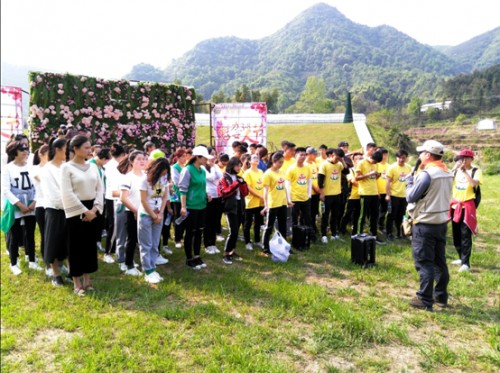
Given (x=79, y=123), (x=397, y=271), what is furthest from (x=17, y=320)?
(x=79, y=123)

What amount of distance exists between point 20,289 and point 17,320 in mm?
978

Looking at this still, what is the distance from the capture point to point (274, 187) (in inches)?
235

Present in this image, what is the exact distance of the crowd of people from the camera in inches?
165

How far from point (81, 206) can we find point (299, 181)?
3.77 meters

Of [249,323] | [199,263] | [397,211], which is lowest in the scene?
[249,323]

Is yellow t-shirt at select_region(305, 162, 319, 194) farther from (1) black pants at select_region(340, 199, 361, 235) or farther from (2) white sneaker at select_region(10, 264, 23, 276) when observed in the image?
(2) white sneaker at select_region(10, 264, 23, 276)

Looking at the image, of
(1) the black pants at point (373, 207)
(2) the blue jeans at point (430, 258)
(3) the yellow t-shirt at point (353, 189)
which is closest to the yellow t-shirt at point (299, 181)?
(3) the yellow t-shirt at point (353, 189)

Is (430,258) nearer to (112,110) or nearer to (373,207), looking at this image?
(373,207)

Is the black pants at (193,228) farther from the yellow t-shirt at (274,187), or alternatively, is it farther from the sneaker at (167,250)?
the yellow t-shirt at (274,187)

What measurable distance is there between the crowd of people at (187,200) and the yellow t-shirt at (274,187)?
2cm

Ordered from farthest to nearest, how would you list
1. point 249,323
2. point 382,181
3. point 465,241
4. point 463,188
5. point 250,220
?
point 382,181 → point 250,220 → point 463,188 → point 465,241 → point 249,323

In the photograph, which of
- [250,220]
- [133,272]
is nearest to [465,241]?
[250,220]

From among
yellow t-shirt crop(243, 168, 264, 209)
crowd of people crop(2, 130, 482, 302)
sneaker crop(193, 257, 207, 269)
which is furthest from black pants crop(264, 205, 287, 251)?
sneaker crop(193, 257, 207, 269)

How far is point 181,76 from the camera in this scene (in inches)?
5910
